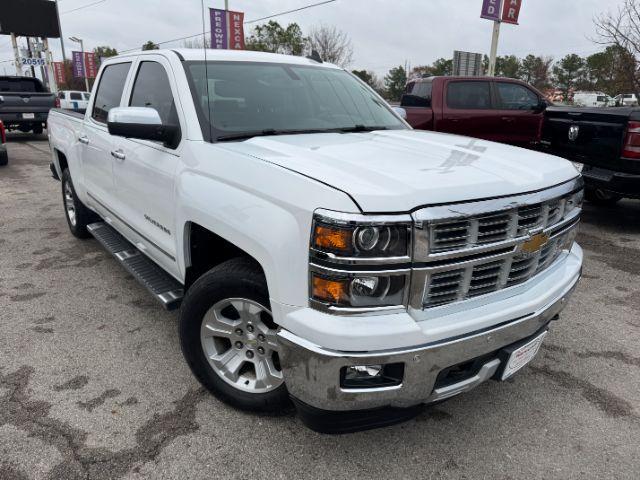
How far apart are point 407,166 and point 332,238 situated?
589 mm

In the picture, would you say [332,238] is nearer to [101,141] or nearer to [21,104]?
[101,141]

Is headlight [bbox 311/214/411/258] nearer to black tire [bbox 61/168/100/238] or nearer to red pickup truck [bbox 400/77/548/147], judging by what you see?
black tire [bbox 61/168/100/238]

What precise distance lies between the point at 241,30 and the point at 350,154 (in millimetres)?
18892

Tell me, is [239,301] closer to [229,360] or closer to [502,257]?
[229,360]

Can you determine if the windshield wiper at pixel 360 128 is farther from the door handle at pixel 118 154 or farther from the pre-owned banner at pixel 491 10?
the pre-owned banner at pixel 491 10

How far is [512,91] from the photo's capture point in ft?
27.6

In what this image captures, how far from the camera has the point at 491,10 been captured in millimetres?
14125

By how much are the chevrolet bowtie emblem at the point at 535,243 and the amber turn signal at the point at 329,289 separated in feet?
2.82

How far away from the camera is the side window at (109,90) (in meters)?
3.87

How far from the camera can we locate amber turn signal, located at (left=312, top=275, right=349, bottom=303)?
1.83 m

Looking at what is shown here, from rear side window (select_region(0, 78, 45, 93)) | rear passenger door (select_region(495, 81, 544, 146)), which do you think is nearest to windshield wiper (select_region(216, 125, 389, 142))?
rear passenger door (select_region(495, 81, 544, 146))

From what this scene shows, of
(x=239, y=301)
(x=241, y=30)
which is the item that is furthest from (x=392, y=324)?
(x=241, y=30)

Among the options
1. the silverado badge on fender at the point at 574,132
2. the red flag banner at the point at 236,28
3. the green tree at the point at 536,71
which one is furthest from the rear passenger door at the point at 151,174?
the green tree at the point at 536,71

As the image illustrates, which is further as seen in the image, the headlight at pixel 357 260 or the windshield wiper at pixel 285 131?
the windshield wiper at pixel 285 131
